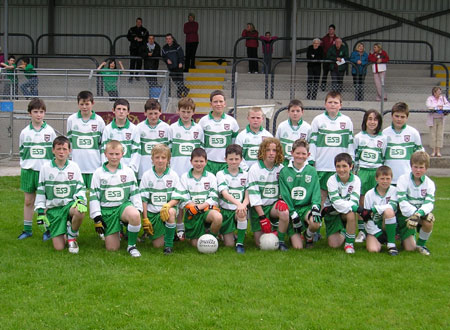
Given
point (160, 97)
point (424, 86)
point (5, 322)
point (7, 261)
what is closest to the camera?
point (5, 322)

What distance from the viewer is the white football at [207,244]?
746 centimetres

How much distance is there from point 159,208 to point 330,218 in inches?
80.1

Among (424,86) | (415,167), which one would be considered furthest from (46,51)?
(415,167)

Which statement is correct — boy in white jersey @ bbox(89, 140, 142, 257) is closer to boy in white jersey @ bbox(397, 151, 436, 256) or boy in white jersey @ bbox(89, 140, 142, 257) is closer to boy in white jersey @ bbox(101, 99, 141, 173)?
boy in white jersey @ bbox(101, 99, 141, 173)

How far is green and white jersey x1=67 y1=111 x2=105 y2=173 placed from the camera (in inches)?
337

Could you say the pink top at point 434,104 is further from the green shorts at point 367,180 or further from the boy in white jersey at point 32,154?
the boy in white jersey at point 32,154

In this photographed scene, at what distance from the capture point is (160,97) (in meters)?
15.5

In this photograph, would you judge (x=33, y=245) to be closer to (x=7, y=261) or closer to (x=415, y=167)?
(x=7, y=261)

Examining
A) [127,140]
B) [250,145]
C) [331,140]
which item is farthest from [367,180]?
[127,140]

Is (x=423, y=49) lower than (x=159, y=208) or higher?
higher

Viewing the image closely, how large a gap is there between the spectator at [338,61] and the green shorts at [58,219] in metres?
11.2

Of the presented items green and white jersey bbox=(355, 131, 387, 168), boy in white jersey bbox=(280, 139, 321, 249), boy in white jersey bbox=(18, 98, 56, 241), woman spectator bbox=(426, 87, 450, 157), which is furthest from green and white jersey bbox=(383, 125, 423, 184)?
woman spectator bbox=(426, 87, 450, 157)

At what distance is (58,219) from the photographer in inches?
301

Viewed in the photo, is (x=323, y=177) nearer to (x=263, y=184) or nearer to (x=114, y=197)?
(x=263, y=184)
